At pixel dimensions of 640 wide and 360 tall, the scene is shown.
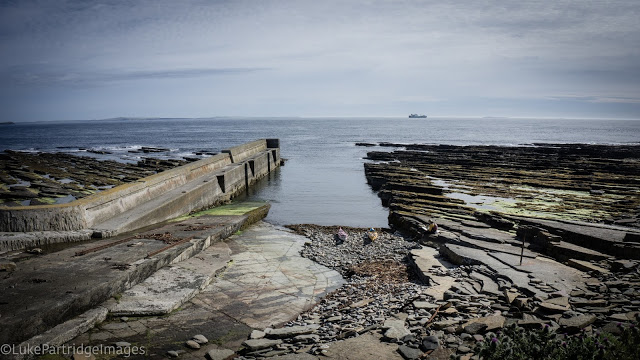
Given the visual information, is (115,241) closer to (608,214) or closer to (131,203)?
(131,203)

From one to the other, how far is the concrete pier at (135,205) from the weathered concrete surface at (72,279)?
1.09m

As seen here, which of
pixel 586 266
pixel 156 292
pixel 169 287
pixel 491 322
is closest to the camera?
pixel 491 322

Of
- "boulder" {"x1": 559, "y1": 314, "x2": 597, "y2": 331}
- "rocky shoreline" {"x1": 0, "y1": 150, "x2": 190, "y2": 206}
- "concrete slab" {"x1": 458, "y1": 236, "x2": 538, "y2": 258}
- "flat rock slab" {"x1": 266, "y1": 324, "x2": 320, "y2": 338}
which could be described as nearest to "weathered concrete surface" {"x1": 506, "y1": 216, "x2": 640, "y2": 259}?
"concrete slab" {"x1": 458, "y1": 236, "x2": 538, "y2": 258}

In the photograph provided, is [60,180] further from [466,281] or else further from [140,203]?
[466,281]

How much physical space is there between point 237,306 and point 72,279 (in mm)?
2480

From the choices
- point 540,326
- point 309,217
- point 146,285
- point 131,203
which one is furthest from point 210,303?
point 309,217

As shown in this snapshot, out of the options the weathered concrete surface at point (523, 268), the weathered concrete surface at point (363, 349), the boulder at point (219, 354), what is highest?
the weathered concrete surface at point (523, 268)

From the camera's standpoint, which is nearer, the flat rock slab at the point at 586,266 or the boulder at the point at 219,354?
the boulder at the point at 219,354

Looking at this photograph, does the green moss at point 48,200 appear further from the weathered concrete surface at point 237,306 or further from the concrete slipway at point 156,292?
the weathered concrete surface at point 237,306

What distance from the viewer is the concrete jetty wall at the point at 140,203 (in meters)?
8.14

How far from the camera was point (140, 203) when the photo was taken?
38.4ft

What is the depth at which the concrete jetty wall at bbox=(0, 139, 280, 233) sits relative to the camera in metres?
8.14

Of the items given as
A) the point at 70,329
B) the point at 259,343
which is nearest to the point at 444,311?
the point at 259,343

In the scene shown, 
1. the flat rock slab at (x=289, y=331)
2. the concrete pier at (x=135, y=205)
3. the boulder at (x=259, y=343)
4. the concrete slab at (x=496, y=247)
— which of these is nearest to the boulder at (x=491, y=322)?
the flat rock slab at (x=289, y=331)
